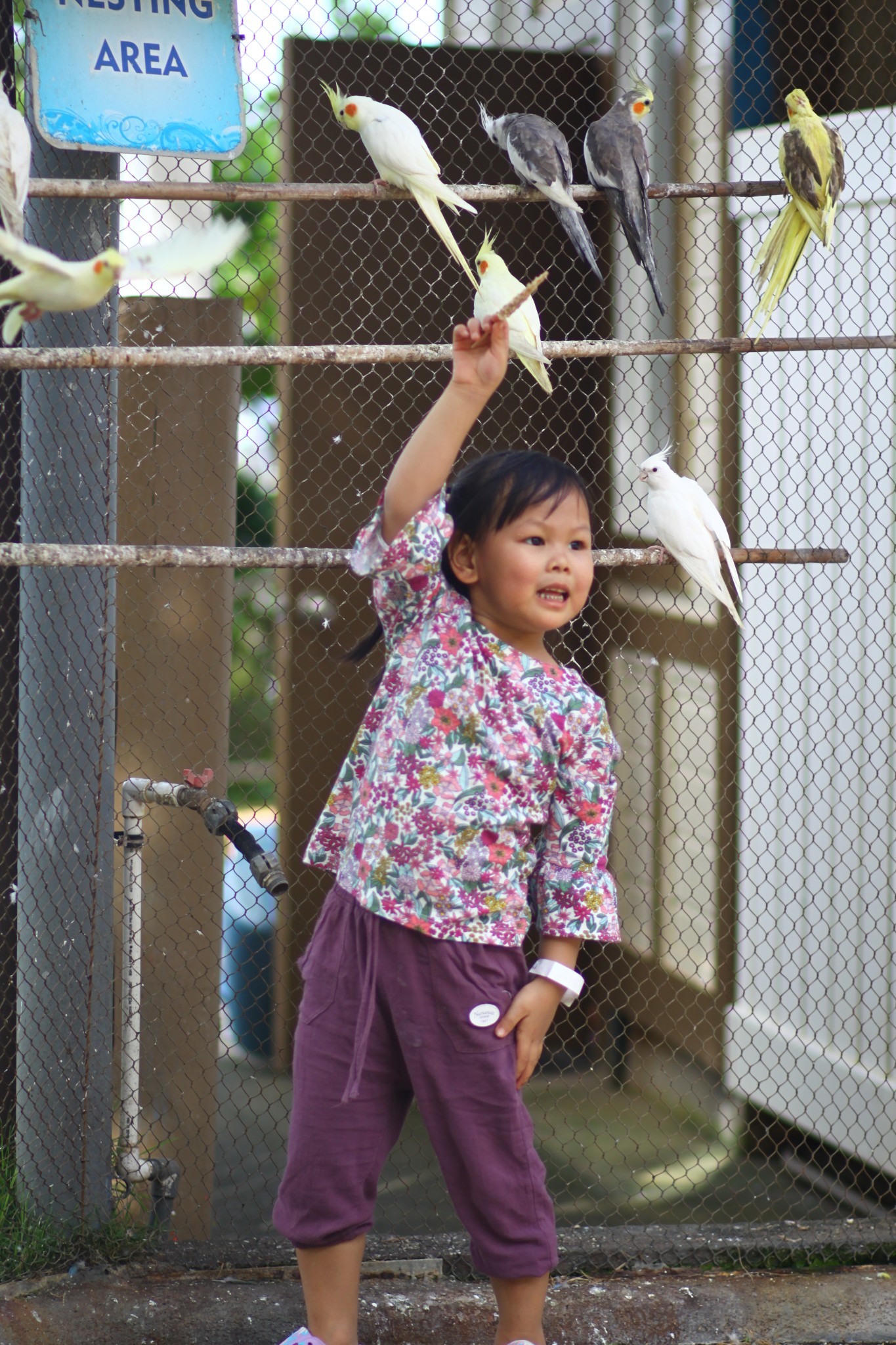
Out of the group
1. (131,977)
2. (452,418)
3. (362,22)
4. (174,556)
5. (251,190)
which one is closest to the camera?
(452,418)

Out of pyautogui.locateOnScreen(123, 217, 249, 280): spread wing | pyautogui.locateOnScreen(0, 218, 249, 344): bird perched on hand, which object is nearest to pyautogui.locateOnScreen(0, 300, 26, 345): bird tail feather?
pyautogui.locateOnScreen(0, 218, 249, 344): bird perched on hand

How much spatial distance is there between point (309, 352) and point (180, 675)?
1023 mm

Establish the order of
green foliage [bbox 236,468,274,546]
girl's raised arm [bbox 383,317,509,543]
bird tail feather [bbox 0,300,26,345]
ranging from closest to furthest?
bird tail feather [bbox 0,300,26,345]
girl's raised arm [bbox 383,317,509,543]
green foliage [bbox 236,468,274,546]

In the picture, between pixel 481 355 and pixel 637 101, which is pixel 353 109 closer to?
pixel 637 101

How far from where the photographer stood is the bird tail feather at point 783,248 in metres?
2.19

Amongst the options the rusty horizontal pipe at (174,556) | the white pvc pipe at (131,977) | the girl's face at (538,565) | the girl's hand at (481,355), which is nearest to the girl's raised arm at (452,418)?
the girl's hand at (481,355)

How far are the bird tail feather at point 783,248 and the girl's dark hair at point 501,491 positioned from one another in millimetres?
742

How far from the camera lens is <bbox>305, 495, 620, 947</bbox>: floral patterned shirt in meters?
1.56

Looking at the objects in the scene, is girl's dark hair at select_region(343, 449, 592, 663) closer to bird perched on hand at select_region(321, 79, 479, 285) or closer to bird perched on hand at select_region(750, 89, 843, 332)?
bird perched on hand at select_region(321, 79, 479, 285)

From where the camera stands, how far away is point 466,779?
157 centimetres

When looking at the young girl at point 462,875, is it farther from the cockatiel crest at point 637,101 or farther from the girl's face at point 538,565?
the cockatiel crest at point 637,101

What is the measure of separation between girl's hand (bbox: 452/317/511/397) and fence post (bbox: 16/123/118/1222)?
2.85 ft

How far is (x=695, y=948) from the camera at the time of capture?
362 cm

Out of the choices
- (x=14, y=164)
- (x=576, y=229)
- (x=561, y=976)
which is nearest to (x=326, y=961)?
(x=561, y=976)
